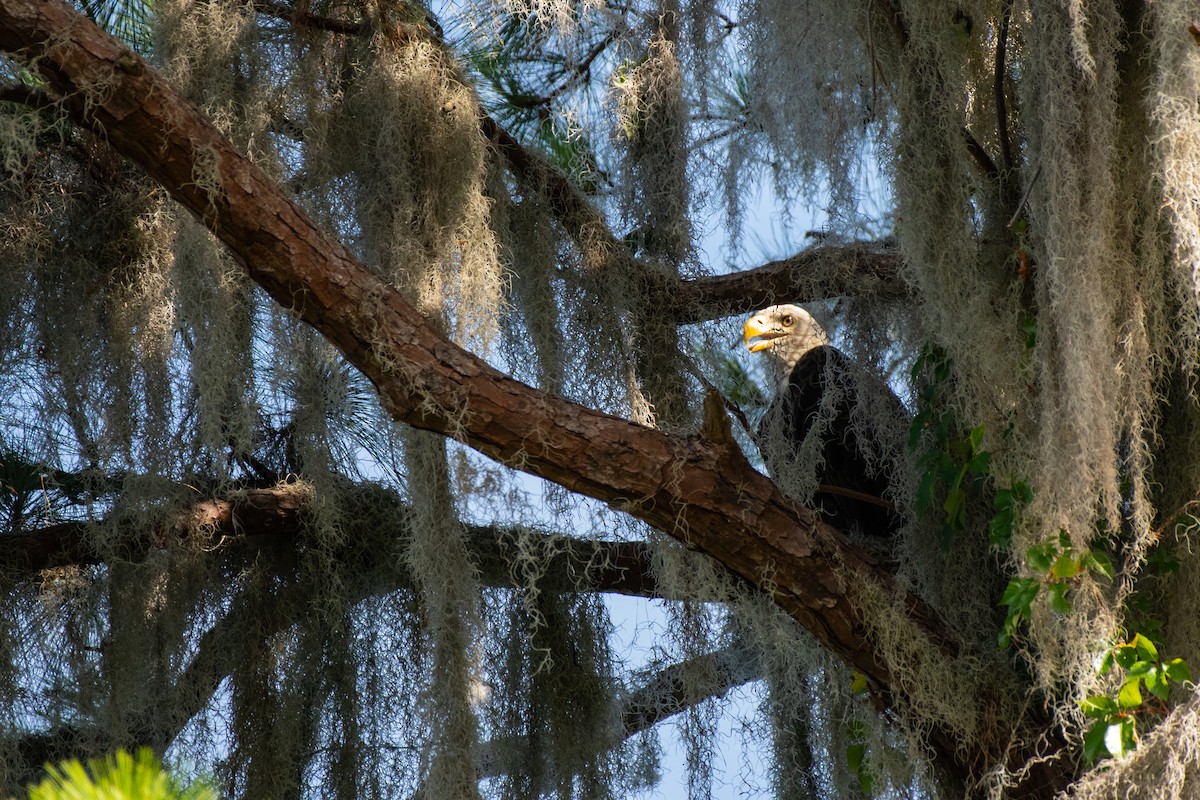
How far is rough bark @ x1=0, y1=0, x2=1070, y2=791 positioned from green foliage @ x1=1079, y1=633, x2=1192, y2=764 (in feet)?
1.59

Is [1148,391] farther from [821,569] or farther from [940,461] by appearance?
[821,569]

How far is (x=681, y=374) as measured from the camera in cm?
310

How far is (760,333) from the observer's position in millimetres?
3699

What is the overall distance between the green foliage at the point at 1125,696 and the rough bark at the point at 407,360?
486 millimetres

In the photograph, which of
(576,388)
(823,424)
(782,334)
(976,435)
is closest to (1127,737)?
(976,435)

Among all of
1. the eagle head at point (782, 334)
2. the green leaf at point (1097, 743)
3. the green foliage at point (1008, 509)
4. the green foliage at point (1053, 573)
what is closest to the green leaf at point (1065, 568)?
the green foliage at point (1053, 573)

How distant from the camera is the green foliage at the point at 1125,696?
204cm

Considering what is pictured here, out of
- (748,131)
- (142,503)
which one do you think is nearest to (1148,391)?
(748,131)

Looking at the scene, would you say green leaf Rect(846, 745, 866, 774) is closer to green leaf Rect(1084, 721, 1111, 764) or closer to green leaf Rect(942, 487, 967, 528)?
green leaf Rect(942, 487, 967, 528)

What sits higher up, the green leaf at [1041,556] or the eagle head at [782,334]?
the eagle head at [782,334]

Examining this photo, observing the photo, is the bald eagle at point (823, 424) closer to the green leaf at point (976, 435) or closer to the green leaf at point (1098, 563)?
the green leaf at point (976, 435)

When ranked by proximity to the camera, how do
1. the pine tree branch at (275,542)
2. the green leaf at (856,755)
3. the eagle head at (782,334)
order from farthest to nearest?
the eagle head at (782,334) < the pine tree branch at (275,542) < the green leaf at (856,755)

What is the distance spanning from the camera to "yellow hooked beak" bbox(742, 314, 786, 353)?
12.1 feet

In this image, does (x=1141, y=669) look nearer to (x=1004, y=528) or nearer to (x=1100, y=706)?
(x=1100, y=706)
